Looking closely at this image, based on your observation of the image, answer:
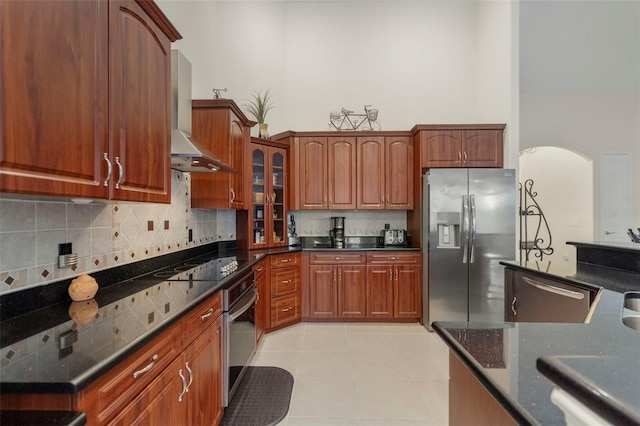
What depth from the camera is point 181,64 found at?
2.45 metres

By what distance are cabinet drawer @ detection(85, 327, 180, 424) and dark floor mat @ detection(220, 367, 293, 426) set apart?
3.46 feet

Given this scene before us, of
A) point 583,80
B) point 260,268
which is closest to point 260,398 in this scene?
point 260,268

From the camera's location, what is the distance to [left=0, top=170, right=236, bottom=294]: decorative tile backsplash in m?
1.28

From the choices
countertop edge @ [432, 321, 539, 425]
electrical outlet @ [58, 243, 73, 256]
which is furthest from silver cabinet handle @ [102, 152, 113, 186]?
countertop edge @ [432, 321, 539, 425]

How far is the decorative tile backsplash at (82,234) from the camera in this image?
50.4 inches

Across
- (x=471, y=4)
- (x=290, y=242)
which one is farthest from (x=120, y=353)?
(x=471, y=4)

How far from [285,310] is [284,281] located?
35cm

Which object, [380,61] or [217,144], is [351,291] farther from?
[380,61]

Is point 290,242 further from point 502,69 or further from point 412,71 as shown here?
point 502,69

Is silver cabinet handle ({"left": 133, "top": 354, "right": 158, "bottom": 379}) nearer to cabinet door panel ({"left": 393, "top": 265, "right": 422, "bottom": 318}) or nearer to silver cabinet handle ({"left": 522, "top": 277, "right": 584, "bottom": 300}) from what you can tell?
silver cabinet handle ({"left": 522, "top": 277, "right": 584, "bottom": 300})

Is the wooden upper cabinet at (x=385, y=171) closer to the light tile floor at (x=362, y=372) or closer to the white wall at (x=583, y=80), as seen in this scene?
the light tile floor at (x=362, y=372)

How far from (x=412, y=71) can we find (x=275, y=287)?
3.66m

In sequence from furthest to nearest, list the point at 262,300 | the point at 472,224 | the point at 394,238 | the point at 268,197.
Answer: the point at 394,238
the point at 268,197
the point at 472,224
the point at 262,300

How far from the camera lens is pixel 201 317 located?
1641mm
